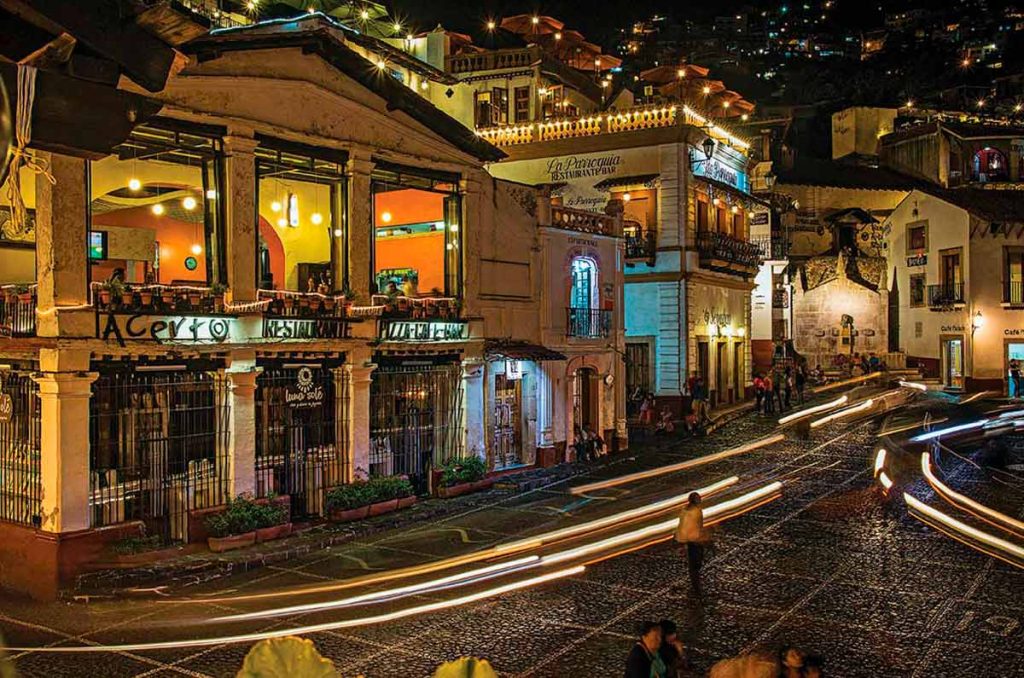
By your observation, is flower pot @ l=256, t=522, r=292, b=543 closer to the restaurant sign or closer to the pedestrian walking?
the restaurant sign

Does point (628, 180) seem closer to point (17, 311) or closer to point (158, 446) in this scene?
point (158, 446)

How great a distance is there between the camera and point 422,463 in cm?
2248

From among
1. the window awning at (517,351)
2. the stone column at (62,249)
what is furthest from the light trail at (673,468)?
the stone column at (62,249)

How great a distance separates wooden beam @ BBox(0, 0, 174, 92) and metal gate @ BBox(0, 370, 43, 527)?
11.4m

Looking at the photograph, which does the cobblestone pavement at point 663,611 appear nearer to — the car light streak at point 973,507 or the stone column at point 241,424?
the car light streak at point 973,507

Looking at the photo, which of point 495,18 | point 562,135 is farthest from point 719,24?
point 562,135

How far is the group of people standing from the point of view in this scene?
3794cm

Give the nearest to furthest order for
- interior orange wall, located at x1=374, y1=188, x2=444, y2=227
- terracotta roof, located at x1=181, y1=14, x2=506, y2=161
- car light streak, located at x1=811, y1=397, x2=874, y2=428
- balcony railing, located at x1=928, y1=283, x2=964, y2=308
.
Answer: terracotta roof, located at x1=181, y1=14, x2=506, y2=161 < interior orange wall, located at x1=374, y1=188, x2=444, y2=227 < car light streak, located at x1=811, y1=397, x2=874, y2=428 < balcony railing, located at x1=928, y1=283, x2=964, y2=308

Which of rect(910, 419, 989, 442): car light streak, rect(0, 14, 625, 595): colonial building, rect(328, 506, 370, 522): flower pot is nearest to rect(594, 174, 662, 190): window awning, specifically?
rect(0, 14, 625, 595): colonial building

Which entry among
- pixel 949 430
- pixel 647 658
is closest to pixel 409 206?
pixel 949 430

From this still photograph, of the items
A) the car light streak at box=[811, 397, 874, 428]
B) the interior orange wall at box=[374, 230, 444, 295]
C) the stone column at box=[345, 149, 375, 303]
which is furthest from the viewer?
the car light streak at box=[811, 397, 874, 428]

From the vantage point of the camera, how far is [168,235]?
2328cm

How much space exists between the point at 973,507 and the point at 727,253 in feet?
68.1

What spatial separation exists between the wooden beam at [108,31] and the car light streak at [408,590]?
9110 mm
